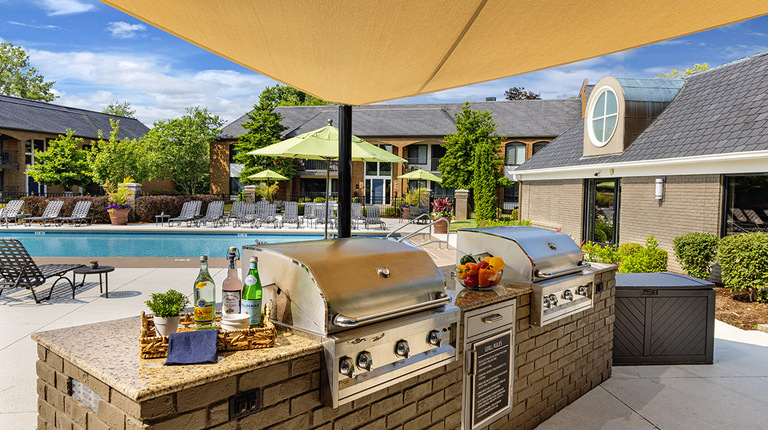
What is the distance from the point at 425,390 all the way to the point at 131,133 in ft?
146

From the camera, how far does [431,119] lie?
33719 mm

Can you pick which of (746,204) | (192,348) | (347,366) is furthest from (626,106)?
(192,348)

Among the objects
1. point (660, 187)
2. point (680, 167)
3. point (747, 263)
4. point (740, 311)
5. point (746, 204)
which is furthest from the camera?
point (660, 187)

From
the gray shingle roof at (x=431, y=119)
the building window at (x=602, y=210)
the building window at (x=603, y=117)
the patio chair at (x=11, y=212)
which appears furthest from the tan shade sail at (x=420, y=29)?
the gray shingle roof at (x=431, y=119)

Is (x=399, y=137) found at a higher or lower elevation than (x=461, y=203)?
higher

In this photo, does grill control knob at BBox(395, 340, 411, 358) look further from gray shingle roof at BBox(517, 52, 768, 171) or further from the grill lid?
gray shingle roof at BBox(517, 52, 768, 171)

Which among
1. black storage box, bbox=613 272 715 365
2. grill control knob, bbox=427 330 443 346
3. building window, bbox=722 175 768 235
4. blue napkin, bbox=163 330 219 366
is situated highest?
building window, bbox=722 175 768 235

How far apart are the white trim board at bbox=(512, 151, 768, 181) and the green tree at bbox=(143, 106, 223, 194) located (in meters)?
26.3

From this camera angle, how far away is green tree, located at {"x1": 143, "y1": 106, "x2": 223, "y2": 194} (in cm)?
3091

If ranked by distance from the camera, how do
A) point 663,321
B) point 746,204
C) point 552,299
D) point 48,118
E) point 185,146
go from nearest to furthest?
point 552,299 → point 663,321 → point 746,204 → point 185,146 → point 48,118

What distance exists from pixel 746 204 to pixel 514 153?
25.5 m

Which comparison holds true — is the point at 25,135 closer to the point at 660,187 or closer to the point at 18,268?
the point at 18,268

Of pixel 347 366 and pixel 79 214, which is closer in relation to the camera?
pixel 347 366

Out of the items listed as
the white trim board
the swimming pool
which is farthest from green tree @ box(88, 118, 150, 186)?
the white trim board
